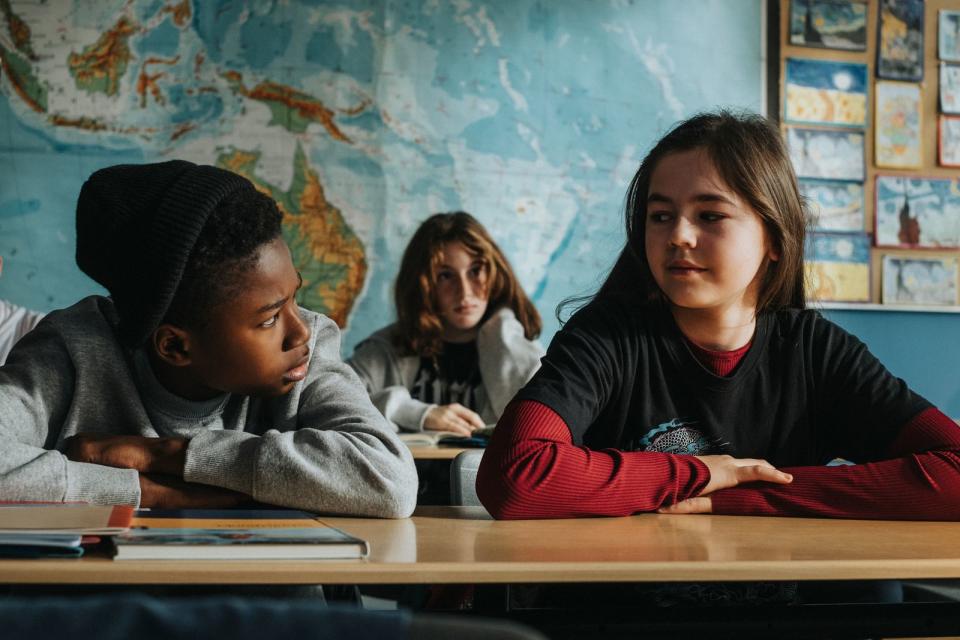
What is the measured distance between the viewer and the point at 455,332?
11.1 feet

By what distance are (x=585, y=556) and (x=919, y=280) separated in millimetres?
3847

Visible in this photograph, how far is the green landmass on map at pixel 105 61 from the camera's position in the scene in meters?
3.84

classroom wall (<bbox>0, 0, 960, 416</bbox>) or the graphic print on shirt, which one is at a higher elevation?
classroom wall (<bbox>0, 0, 960, 416</bbox>)

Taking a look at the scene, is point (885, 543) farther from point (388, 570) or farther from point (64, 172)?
point (64, 172)

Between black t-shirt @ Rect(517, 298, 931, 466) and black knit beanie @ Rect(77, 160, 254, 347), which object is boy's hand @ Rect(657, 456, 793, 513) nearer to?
black t-shirt @ Rect(517, 298, 931, 466)

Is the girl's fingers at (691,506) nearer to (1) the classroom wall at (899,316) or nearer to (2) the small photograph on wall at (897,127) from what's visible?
(1) the classroom wall at (899,316)

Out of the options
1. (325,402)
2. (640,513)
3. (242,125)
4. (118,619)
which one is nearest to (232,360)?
(325,402)

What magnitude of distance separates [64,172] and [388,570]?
133 inches

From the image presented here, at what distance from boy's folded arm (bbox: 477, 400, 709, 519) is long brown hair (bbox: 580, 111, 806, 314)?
1.33 ft

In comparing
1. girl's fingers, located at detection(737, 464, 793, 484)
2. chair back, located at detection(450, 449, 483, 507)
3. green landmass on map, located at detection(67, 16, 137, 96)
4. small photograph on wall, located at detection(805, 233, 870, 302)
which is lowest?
chair back, located at detection(450, 449, 483, 507)

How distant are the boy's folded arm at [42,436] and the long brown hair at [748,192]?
850 mm

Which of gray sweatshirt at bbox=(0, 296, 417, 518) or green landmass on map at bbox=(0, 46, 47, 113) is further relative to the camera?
green landmass on map at bbox=(0, 46, 47, 113)

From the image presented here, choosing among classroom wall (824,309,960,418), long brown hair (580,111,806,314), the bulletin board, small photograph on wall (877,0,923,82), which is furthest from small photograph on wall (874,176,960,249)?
long brown hair (580,111,806,314)

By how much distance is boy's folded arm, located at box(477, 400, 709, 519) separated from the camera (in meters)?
1.26
